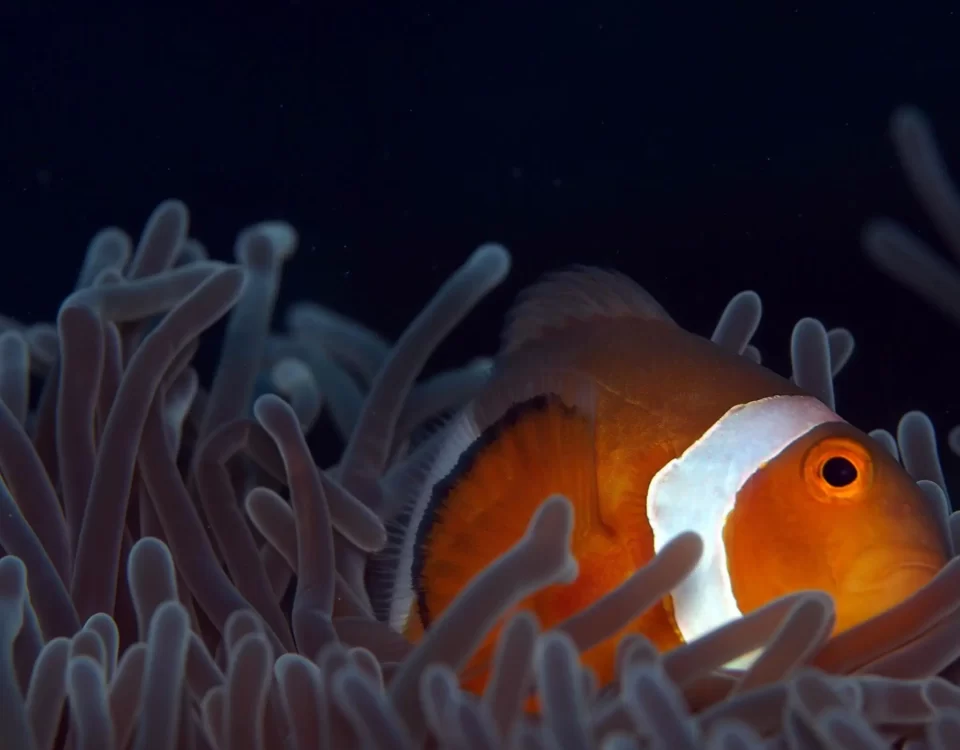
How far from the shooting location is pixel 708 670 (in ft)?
3.26

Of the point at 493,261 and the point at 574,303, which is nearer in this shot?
the point at 574,303

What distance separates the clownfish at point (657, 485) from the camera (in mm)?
1075

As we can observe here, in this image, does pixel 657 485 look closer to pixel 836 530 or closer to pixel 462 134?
pixel 836 530

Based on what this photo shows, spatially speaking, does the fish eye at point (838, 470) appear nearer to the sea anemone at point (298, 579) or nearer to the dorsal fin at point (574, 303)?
the sea anemone at point (298, 579)

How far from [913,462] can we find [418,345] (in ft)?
2.72

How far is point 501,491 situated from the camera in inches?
50.4

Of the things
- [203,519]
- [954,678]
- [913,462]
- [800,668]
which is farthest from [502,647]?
[913,462]

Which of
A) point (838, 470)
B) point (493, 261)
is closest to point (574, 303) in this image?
point (493, 261)

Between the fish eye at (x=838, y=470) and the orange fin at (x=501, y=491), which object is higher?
the fish eye at (x=838, y=470)

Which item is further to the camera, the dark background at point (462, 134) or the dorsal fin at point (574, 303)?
the dark background at point (462, 134)

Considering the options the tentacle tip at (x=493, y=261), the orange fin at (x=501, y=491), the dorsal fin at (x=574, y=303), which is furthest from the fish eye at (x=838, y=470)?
the tentacle tip at (x=493, y=261)

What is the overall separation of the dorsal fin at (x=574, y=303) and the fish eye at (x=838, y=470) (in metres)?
0.37

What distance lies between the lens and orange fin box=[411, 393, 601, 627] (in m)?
1.21

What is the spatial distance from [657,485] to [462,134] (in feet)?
9.95
